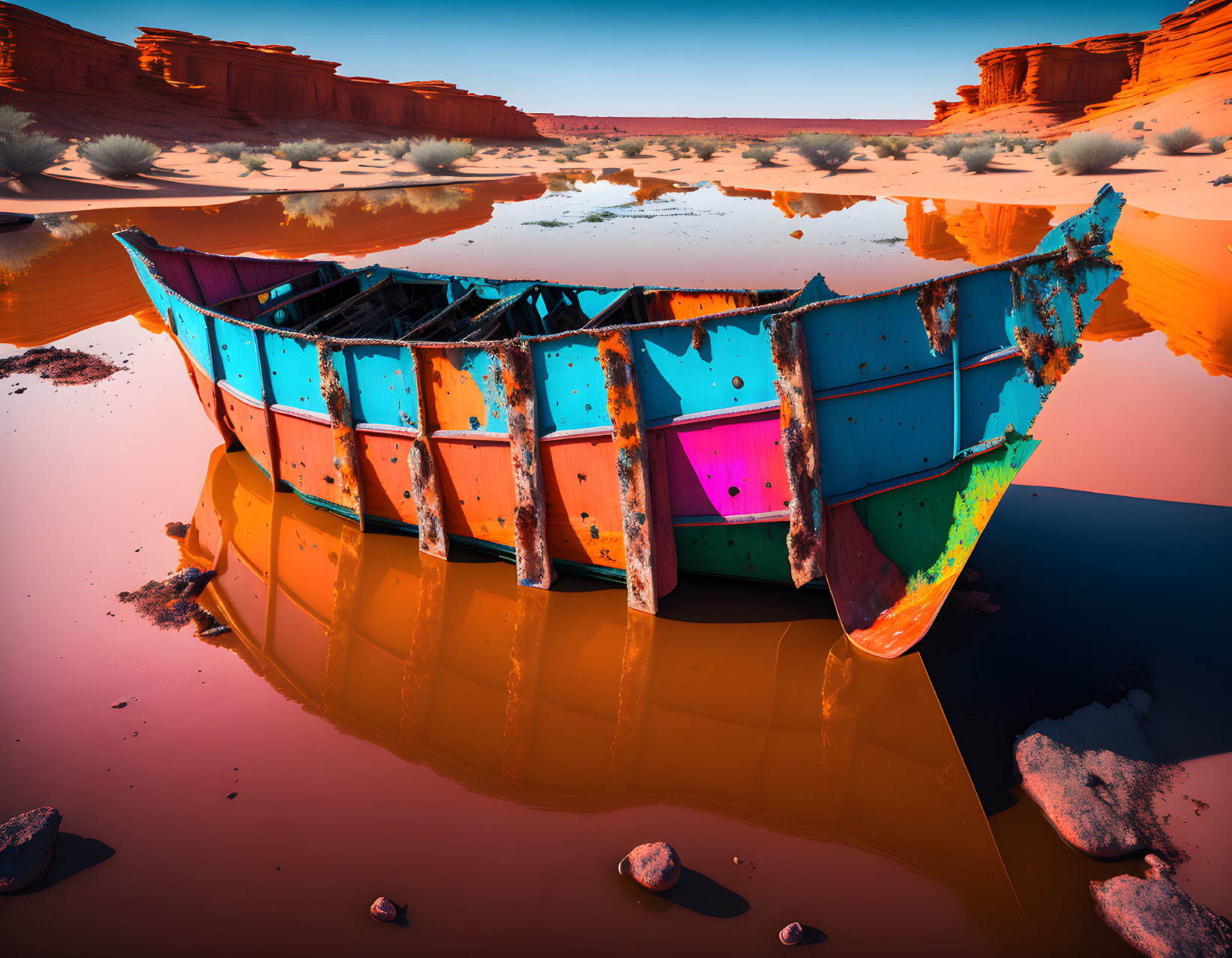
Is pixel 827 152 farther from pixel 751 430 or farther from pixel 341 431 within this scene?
pixel 751 430

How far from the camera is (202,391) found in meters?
7.64

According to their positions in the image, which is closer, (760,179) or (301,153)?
(760,179)

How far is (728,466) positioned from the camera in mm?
4492

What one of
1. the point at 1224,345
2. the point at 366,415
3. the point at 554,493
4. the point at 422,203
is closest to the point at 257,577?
the point at 366,415

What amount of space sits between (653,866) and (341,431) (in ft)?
13.1

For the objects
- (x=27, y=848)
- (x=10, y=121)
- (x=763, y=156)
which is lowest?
(x=27, y=848)

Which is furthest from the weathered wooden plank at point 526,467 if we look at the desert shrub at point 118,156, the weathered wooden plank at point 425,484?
the desert shrub at point 118,156

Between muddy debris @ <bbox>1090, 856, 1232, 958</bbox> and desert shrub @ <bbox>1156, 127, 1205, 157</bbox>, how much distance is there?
30.4 meters

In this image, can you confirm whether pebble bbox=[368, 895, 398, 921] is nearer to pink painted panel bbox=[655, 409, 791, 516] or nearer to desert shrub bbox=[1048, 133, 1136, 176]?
pink painted panel bbox=[655, 409, 791, 516]

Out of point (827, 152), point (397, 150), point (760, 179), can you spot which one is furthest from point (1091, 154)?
point (397, 150)

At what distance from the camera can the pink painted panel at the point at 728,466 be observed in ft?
14.3

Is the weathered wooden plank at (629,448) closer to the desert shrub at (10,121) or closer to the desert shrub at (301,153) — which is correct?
the desert shrub at (10,121)

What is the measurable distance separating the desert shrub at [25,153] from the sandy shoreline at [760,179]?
0.56 m

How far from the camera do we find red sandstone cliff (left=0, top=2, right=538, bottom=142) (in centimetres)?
3500
